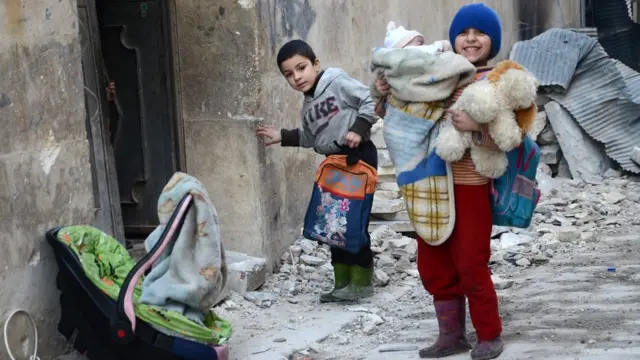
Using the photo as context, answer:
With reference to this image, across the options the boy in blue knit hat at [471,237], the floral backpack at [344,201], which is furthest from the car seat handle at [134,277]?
the floral backpack at [344,201]

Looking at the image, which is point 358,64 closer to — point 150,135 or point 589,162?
point 150,135

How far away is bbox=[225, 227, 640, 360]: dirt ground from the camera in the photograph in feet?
15.7

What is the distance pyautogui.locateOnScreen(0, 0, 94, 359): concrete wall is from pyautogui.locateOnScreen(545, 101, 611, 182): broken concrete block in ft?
19.5

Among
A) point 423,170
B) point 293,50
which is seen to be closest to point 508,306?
point 423,170

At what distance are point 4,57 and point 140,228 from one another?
8.32 feet

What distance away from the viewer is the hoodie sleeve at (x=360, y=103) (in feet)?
18.0

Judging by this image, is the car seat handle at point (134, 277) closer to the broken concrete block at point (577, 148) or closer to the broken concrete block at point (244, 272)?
the broken concrete block at point (244, 272)

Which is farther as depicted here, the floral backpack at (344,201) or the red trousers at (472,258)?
the floral backpack at (344,201)

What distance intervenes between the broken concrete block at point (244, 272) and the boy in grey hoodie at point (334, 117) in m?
0.46

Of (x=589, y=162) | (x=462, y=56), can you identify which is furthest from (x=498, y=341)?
(x=589, y=162)

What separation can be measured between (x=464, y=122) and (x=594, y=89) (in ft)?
20.0

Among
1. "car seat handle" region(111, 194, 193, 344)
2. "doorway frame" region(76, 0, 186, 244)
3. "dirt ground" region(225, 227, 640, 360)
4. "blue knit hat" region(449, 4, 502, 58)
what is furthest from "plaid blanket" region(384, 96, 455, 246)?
"doorway frame" region(76, 0, 186, 244)

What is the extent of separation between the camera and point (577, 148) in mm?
Result: 9734

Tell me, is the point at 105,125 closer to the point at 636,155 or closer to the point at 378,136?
the point at 378,136
